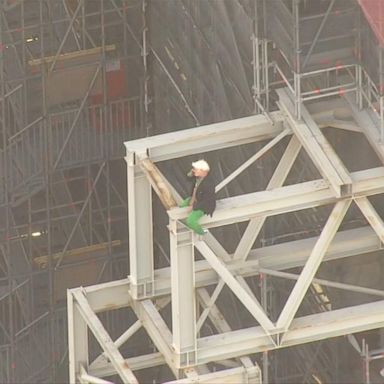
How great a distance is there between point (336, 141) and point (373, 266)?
2.53m

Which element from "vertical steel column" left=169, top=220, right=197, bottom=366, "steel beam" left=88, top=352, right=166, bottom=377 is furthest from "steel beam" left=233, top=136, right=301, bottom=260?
"steel beam" left=88, top=352, right=166, bottom=377

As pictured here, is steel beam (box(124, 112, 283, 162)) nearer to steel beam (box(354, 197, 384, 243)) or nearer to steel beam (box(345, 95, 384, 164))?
steel beam (box(345, 95, 384, 164))

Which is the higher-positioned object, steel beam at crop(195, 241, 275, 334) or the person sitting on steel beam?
the person sitting on steel beam

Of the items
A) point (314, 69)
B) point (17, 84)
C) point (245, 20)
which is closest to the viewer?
point (314, 69)

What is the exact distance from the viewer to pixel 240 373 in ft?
166

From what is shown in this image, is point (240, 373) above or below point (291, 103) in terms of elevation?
below

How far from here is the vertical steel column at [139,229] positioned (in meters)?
51.4

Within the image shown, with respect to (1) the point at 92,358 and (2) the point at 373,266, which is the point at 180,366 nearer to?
(2) the point at 373,266

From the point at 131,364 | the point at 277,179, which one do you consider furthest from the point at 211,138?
the point at 131,364

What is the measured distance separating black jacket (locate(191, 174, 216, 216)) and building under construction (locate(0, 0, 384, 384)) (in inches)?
10.8

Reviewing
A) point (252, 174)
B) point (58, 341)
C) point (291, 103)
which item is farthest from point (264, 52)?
point (58, 341)

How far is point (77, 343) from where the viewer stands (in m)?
53.5

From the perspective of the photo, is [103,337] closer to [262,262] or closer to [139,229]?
[139,229]

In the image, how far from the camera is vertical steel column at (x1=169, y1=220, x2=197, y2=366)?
49500 mm
